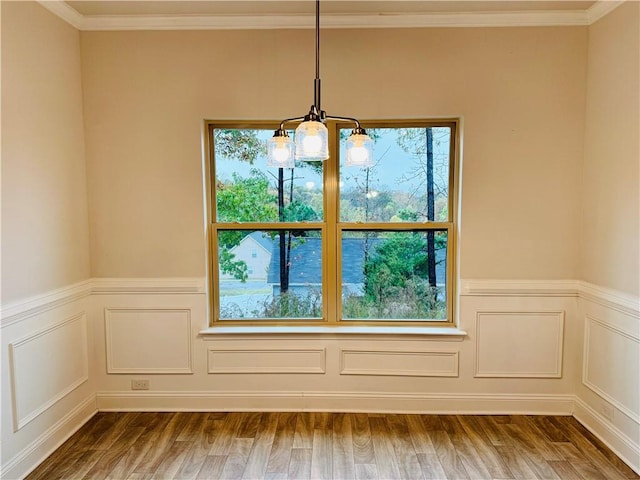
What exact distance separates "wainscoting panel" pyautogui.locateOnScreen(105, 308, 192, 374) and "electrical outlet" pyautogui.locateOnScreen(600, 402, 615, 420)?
284cm

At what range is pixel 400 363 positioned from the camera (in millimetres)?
2822

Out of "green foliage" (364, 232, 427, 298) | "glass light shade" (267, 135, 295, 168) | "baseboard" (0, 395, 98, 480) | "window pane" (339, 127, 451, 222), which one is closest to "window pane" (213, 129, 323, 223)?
"window pane" (339, 127, 451, 222)

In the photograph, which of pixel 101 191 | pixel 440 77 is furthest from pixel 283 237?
pixel 440 77

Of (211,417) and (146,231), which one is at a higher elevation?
(146,231)

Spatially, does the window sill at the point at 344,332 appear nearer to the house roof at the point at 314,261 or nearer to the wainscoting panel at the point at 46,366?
the house roof at the point at 314,261

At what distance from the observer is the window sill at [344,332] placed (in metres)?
2.79

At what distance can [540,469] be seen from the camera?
7.29 feet

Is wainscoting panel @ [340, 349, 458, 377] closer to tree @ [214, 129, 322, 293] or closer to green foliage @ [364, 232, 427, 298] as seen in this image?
green foliage @ [364, 232, 427, 298]

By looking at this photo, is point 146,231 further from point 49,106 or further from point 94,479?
point 94,479

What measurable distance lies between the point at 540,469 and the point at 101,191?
3.36 metres

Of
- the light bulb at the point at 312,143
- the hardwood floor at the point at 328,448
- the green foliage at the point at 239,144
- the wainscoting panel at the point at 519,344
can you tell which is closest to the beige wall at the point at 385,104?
the green foliage at the point at 239,144

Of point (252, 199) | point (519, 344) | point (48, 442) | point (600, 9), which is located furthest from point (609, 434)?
point (48, 442)

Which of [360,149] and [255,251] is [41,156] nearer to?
[255,251]

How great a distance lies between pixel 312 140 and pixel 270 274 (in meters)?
1.60
